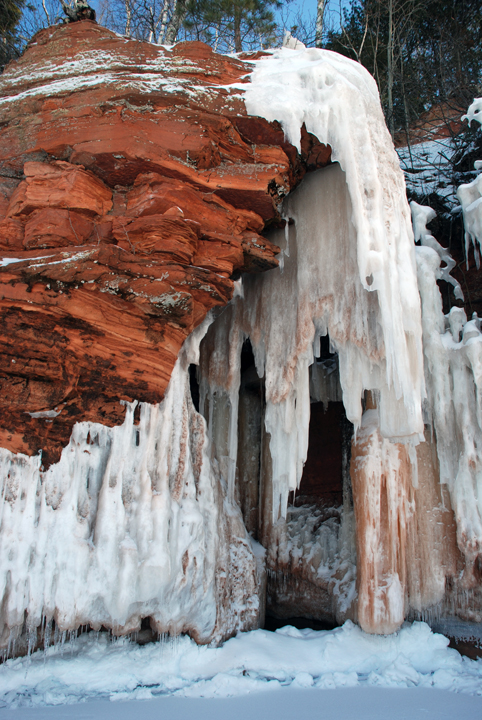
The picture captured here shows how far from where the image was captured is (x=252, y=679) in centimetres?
428

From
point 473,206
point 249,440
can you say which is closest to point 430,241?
point 473,206

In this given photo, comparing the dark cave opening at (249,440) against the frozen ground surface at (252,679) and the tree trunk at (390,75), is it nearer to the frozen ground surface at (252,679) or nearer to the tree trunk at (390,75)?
A: the frozen ground surface at (252,679)

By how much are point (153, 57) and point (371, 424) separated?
4924mm

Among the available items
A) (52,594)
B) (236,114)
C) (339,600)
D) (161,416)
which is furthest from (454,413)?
(52,594)

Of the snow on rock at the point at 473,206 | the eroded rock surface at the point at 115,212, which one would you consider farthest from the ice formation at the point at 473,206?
the eroded rock surface at the point at 115,212

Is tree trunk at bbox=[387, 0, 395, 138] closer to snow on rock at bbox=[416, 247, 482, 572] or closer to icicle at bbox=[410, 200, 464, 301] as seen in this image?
icicle at bbox=[410, 200, 464, 301]

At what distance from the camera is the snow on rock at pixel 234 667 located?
4.02 m

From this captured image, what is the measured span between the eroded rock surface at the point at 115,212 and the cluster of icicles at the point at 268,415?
1.11 feet

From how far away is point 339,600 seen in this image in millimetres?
6164

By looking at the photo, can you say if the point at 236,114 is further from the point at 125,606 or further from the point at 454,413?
the point at 125,606

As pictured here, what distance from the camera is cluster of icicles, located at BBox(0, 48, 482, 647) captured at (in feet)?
13.9

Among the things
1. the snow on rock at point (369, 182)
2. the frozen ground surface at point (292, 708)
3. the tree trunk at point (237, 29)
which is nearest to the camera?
the frozen ground surface at point (292, 708)

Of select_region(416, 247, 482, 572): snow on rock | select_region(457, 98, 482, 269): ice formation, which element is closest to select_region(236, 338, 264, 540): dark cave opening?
select_region(416, 247, 482, 572): snow on rock

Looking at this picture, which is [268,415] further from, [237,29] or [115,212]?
[237,29]
